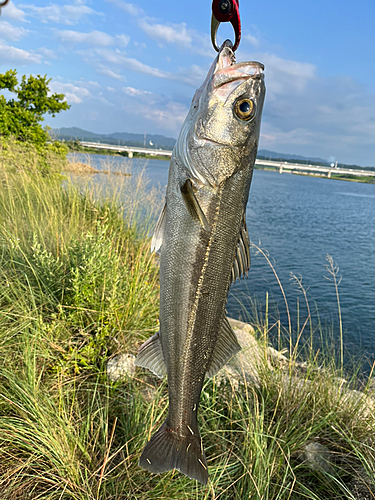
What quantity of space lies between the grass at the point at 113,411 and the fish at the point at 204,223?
132 cm

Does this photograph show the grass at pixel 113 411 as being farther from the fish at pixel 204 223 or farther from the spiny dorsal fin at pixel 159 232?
the spiny dorsal fin at pixel 159 232

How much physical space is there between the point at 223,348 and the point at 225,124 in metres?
1.11

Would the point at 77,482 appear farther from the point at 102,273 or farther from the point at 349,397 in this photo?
the point at 349,397

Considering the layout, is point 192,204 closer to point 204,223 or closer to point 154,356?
point 204,223

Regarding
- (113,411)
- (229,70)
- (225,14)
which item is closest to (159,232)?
(229,70)

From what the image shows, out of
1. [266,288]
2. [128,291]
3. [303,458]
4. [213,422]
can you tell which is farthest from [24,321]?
[266,288]

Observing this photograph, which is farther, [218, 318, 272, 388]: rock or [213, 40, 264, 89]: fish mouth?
[218, 318, 272, 388]: rock

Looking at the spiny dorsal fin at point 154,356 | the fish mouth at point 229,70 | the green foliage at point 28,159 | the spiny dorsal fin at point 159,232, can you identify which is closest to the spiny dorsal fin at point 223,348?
the spiny dorsal fin at point 154,356

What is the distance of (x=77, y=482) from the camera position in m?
2.63

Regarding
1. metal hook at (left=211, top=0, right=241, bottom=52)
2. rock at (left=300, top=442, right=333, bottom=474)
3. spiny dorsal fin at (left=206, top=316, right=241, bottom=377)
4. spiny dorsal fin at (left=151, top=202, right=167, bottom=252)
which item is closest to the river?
rock at (left=300, top=442, right=333, bottom=474)

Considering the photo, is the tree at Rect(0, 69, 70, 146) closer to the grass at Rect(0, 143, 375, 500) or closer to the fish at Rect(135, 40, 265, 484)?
the grass at Rect(0, 143, 375, 500)

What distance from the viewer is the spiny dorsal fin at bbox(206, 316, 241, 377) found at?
71.4 inches

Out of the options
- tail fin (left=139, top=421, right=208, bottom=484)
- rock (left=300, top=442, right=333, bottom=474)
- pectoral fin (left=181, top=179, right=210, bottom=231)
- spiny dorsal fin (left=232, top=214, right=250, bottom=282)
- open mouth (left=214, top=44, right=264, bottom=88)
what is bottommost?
rock (left=300, top=442, right=333, bottom=474)

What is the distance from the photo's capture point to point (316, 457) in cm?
342
